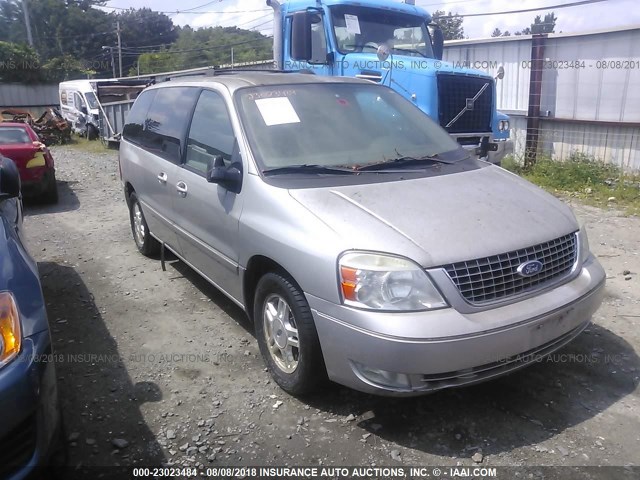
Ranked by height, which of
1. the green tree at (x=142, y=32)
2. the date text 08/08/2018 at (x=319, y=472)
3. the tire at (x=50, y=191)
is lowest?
the date text 08/08/2018 at (x=319, y=472)

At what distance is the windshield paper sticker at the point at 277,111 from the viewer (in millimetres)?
3815

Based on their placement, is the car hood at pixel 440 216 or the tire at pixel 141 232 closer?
the car hood at pixel 440 216

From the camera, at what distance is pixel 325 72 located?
7859 millimetres

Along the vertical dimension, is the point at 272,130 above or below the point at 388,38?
below

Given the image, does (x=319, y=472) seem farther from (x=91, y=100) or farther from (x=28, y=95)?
(x=28, y=95)

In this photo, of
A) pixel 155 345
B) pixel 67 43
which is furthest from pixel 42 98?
pixel 155 345

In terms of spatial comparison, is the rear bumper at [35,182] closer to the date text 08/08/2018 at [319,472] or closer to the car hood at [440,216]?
the car hood at [440,216]

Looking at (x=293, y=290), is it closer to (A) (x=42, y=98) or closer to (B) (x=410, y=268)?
(B) (x=410, y=268)

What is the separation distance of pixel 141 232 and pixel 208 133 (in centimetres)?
233

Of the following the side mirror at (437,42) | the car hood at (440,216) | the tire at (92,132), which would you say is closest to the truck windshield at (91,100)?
the tire at (92,132)

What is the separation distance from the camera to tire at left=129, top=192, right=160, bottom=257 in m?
5.94

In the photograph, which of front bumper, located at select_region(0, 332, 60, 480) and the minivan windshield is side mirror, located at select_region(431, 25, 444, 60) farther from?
front bumper, located at select_region(0, 332, 60, 480)

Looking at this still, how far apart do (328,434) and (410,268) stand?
1051 millimetres

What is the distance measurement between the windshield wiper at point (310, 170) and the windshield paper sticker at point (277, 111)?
43 cm
